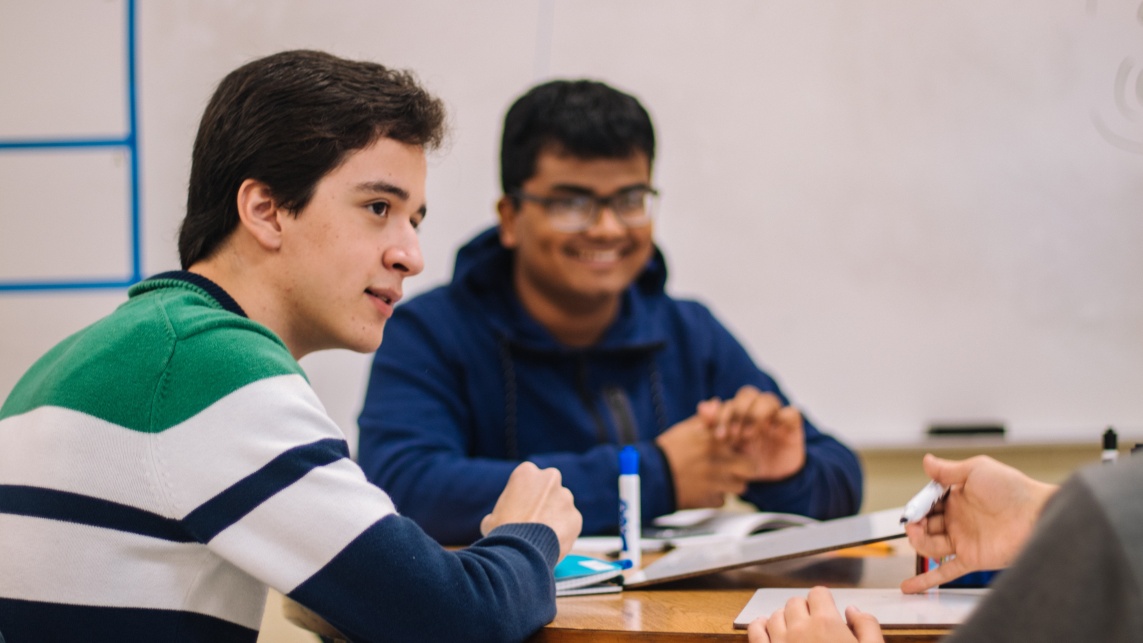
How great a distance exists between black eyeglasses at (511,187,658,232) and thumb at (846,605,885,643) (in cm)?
119

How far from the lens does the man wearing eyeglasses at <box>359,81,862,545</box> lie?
70.0 inches

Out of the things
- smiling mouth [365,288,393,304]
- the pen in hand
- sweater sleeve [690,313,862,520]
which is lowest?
sweater sleeve [690,313,862,520]

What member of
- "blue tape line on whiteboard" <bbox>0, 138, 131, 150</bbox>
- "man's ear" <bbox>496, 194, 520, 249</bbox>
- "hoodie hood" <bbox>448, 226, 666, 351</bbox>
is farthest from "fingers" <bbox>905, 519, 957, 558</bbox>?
"blue tape line on whiteboard" <bbox>0, 138, 131, 150</bbox>

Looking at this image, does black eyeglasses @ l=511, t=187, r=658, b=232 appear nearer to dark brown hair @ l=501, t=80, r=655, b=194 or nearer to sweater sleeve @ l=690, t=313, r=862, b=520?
dark brown hair @ l=501, t=80, r=655, b=194

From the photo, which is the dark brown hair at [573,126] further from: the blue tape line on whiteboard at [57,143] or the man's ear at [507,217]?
the blue tape line on whiteboard at [57,143]

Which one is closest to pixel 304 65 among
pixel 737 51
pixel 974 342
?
pixel 737 51

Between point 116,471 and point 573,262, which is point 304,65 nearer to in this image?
point 116,471

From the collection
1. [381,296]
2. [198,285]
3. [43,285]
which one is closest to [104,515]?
[198,285]

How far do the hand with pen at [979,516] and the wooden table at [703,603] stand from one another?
0.11 meters

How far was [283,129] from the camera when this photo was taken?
116 cm

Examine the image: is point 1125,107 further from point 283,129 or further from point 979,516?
point 283,129

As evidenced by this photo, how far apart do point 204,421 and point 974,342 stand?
2.05 meters

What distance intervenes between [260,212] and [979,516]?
33.0 inches

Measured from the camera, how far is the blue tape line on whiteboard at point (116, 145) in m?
2.42
